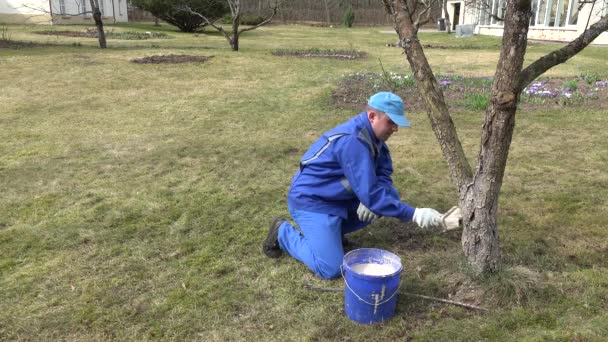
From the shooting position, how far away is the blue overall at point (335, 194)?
2973 mm

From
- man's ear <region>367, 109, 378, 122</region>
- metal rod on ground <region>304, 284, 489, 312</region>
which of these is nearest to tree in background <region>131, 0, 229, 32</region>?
man's ear <region>367, 109, 378, 122</region>

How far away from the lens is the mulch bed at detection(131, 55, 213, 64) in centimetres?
1271

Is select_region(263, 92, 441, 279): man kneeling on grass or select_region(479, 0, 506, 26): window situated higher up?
select_region(479, 0, 506, 26): window

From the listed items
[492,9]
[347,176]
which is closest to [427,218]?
[347,176]

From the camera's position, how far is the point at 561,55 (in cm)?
266

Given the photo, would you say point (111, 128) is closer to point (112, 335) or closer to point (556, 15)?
point (112, 335)

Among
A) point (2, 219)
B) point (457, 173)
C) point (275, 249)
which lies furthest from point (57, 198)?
point (457, 173)

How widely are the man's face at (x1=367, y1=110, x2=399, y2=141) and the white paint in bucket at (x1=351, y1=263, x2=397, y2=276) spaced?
804 mm

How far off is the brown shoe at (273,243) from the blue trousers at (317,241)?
0.05 m

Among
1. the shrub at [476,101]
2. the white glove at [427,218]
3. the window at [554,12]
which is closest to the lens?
the white glove at [427,218]

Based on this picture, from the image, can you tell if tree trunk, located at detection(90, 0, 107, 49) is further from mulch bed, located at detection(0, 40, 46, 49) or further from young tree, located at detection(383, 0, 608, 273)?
young tree, located at detection(383, 0, 608, 273)

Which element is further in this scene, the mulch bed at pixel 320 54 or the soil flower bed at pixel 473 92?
the mulch bed at pixel 320 54

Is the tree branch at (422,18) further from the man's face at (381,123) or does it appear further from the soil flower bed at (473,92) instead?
the soil flower bed at (473,92)

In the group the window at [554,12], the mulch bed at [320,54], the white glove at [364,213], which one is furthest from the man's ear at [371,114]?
the window at [554,12]
